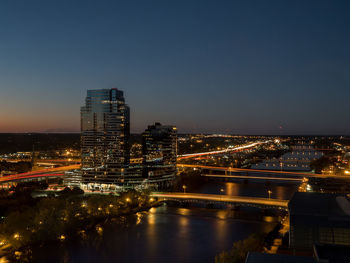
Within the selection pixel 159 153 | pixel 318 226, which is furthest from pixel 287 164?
pixel 318 226

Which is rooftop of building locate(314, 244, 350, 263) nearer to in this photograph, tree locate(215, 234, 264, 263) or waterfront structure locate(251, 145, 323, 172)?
tree locate(215, 234, 264, 263)

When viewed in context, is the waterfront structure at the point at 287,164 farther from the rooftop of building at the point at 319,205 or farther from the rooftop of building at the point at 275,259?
the rooftop of building at the point at 275,259

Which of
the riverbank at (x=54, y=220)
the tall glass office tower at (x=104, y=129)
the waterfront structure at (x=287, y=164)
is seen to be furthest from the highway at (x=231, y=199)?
the waterfront structure at (x=287, y=164)

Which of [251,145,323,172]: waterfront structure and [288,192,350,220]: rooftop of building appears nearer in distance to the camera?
[288,192,350,220]: rooftop of building

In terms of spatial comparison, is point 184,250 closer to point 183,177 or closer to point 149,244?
point 149,244

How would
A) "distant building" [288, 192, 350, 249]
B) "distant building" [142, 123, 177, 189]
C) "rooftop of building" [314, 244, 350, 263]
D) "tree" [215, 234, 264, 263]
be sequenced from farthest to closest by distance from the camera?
"distant building" [142, 123, 177, 189]
"tree" [215, 234, 264, 263]
"distant building" [288, 192, 350, 249]
"rooftop of building" [314, 244, 350, 263]

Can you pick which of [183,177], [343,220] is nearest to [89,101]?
[183,177]

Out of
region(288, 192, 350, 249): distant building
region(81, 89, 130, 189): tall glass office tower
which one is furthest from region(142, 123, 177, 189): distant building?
region(288, 192, 350, 249): distant building
